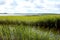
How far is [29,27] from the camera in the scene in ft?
13.9

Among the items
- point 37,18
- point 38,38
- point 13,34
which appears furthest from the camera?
point 37,18

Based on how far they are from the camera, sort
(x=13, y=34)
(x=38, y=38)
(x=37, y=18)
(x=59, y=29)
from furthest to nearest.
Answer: (x=37, y=18), (x=59, y=29), (x=13, y=34), (x=38, y=38)

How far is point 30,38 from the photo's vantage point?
3.55 meters

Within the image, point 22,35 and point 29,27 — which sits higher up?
point 22,35

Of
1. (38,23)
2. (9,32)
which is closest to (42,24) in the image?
(38,23)

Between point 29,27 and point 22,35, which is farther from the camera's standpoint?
point 29,27

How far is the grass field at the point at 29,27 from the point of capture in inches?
143

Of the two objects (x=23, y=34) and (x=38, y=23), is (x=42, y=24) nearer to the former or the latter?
(x=38, y=23)

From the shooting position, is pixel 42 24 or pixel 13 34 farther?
pixel 42 24

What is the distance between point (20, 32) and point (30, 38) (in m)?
0.21

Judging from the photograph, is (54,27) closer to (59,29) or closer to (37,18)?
(59,29)

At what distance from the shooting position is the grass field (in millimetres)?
3624

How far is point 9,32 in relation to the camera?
148 inches

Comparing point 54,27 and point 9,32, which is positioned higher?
point 9,32
